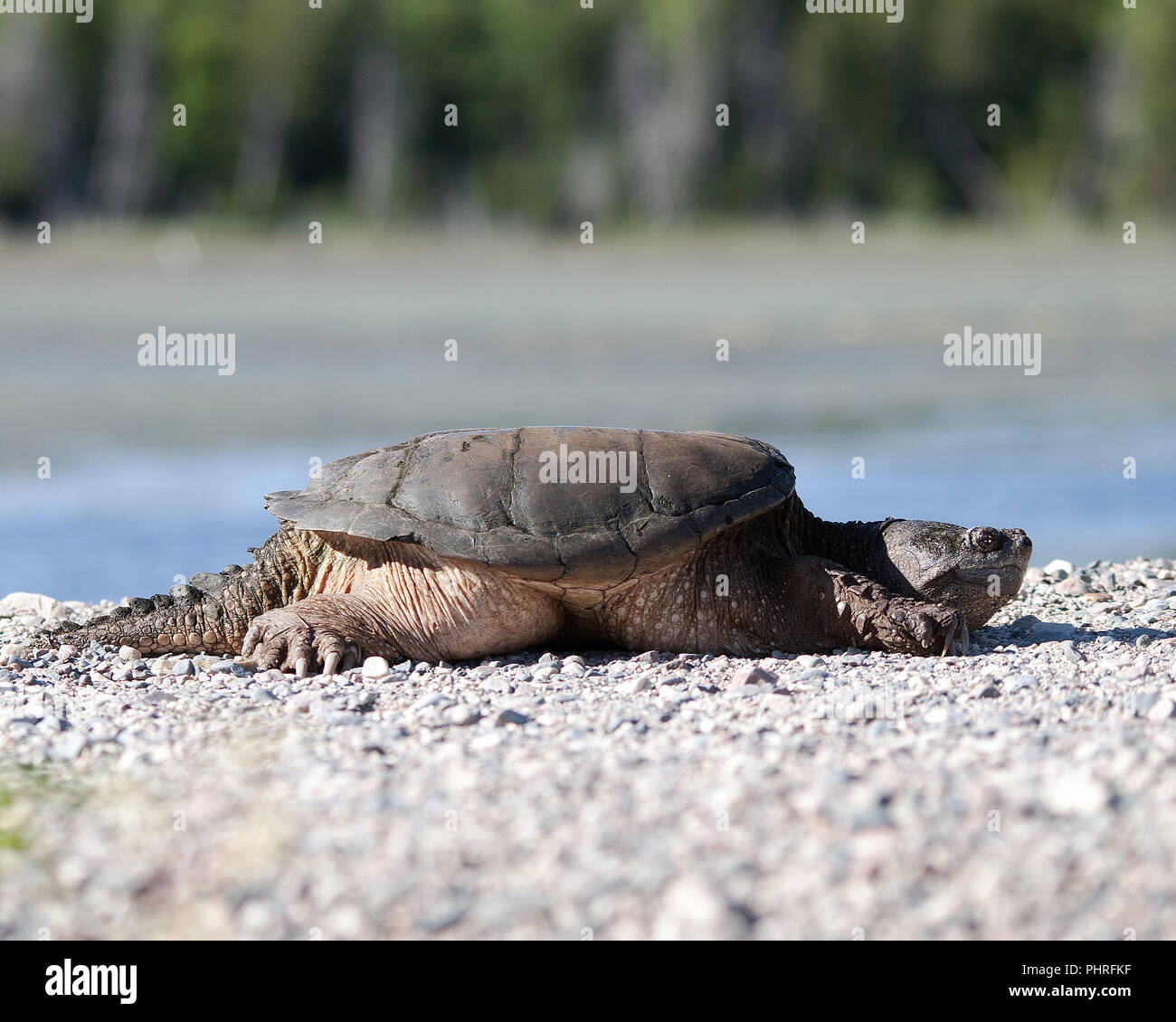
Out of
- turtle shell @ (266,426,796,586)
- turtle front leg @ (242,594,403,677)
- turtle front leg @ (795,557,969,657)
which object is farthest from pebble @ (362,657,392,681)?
turtle front leg @ (795,557,969,657)

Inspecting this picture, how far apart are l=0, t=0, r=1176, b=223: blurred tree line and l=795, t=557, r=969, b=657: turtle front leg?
115ft

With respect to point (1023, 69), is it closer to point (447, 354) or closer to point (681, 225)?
point (681, 225)

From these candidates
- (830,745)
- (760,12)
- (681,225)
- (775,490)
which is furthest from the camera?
(760,12)

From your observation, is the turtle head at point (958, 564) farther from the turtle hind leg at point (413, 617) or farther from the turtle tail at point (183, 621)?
the turtle tail at point (183, 621)

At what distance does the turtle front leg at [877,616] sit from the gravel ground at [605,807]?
1.06 feet

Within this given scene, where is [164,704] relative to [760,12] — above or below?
below

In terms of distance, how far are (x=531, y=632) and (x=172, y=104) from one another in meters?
44.0

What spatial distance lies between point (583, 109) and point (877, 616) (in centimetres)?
4255

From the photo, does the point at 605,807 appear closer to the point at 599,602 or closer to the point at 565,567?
the point at 565,567

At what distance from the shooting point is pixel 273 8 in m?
44.8

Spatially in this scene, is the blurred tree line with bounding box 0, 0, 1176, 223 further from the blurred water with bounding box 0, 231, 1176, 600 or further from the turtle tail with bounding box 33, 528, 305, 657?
the turtle tail with bounding box 33, 528, 305, 657

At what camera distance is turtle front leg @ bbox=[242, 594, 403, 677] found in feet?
14.6

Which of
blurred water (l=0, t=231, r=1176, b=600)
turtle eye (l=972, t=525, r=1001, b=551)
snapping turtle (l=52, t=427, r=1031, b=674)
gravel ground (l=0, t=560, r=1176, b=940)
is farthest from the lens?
blurred water (l=0, t=231, r=1176, b=600)
